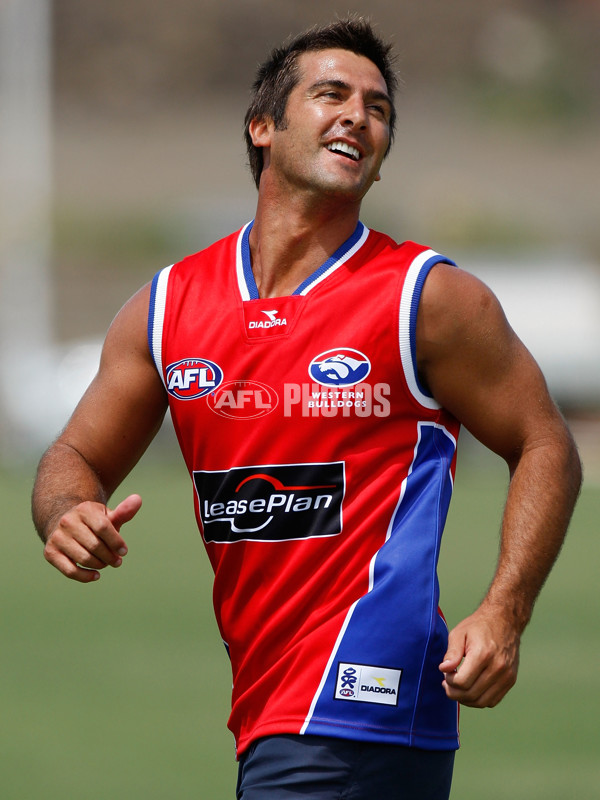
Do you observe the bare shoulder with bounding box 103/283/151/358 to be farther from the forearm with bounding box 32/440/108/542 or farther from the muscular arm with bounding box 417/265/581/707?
the muscular arm with bounding box 417/265/581/707

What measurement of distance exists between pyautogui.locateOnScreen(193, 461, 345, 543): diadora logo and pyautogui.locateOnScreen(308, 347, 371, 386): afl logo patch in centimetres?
23

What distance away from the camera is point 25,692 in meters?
8.80

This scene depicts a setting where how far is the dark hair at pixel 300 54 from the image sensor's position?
177 inches

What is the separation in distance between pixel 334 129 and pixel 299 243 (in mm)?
355

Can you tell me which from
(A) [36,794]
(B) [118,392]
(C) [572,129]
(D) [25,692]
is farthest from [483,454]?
(C) [572,129]

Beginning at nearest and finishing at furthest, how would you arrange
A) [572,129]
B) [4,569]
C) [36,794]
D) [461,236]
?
1. [36,794]
2. [4,569]
3. [461,236]
4. [572,129]

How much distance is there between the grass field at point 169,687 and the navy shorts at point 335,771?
300 centimetres

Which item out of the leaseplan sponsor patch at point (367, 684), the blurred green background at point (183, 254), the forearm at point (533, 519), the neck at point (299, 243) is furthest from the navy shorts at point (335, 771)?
the blurred green background at point (183, 254)

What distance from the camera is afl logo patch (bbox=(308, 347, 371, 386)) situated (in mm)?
Answer: 3945

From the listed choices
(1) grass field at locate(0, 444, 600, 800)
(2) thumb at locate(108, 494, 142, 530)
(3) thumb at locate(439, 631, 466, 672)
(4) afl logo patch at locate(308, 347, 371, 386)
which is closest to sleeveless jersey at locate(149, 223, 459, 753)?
(4) afl logo patch at locate(308, 347, 371, 386)

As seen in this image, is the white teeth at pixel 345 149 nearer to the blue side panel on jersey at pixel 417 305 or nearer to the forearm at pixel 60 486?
the blue side panel on jersey at pixel 417 305

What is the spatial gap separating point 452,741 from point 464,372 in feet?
3.33

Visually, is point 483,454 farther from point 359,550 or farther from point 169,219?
point 169,219

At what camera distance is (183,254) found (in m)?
48.3
